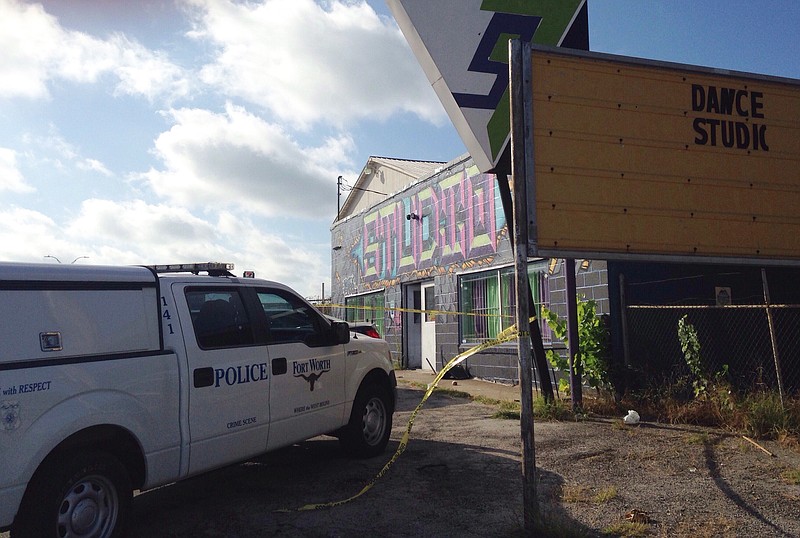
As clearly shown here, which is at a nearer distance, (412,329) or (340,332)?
(340,332)

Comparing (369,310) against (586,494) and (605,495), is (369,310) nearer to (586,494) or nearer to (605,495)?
(586,494)

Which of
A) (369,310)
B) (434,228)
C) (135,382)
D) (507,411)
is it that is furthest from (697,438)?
(369,310)

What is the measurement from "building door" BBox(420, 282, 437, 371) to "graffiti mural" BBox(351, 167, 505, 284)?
26.2 inches

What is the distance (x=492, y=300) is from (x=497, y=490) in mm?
8264

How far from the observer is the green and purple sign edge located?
7594mm

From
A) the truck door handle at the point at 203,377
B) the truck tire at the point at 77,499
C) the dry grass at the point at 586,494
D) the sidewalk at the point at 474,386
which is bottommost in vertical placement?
the dry grass at the point at 586,494

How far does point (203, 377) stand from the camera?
4.85 m

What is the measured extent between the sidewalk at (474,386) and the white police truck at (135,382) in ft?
18.4

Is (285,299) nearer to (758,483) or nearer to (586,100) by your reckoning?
(586,100)

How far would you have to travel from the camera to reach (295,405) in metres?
5.74

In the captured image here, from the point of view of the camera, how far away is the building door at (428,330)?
1623 centimetres

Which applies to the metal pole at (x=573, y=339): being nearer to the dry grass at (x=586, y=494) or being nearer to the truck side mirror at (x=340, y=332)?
the dry grass at (x=586, y=494)

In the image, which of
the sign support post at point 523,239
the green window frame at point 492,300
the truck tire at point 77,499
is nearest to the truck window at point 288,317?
the truck tire at point 77,499

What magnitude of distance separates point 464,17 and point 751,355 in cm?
636
